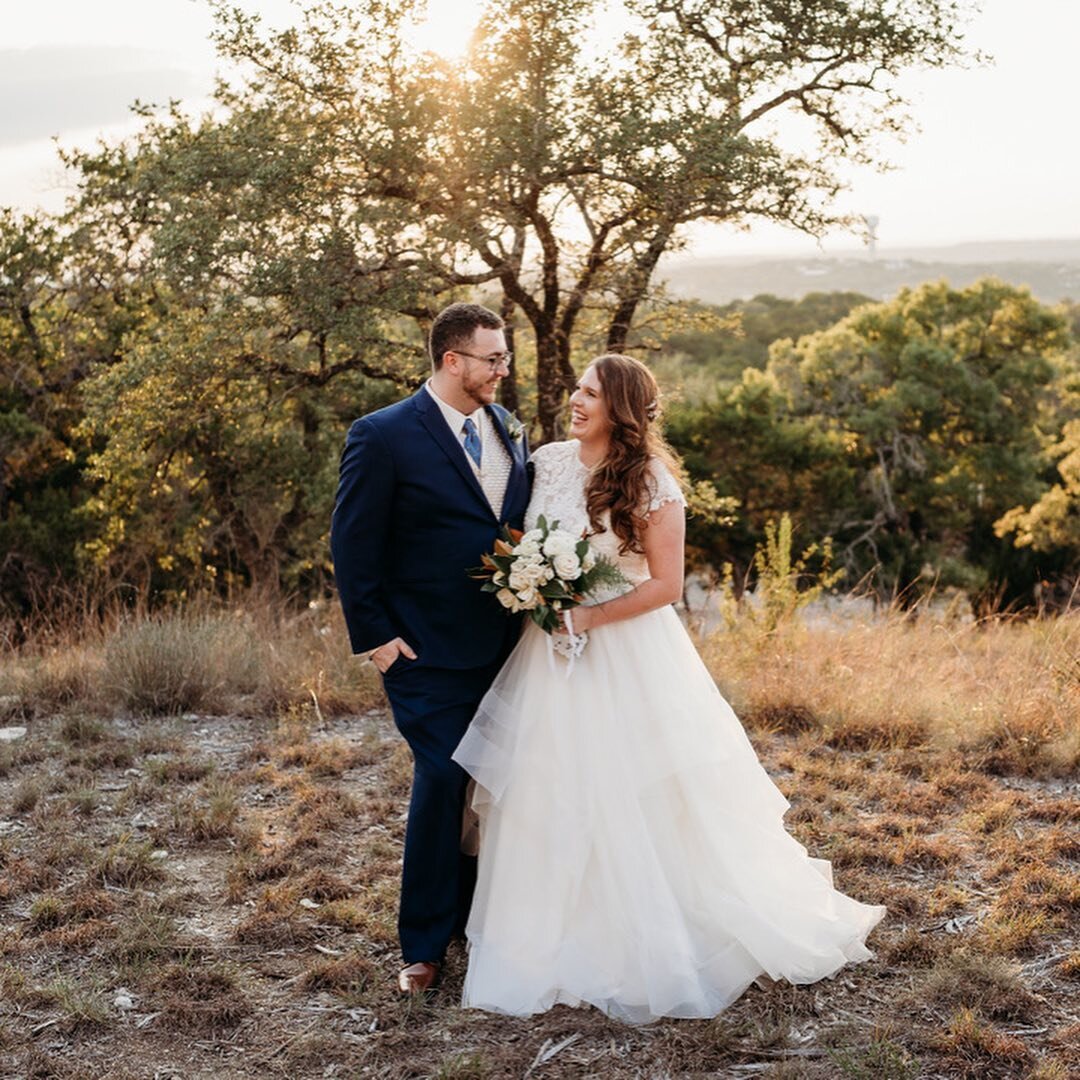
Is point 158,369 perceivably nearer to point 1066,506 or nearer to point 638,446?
point 638,446

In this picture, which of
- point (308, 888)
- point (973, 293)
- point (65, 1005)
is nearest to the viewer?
point (65, 1005)

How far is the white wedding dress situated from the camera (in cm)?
388

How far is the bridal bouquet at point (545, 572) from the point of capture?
3.82 m

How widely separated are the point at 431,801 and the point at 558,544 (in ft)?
3.19

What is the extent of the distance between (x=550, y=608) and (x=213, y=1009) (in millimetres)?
1650

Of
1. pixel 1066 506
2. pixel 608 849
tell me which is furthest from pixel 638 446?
pixel 1066 506

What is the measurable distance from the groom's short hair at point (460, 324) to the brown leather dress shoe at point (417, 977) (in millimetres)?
1994

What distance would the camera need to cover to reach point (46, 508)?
61.1 feet

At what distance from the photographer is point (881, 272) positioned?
8506cm

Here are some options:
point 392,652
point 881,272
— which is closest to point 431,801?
point 392,652

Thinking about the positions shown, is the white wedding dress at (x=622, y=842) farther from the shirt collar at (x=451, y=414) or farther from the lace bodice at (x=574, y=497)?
the shirt collar at (x=451, y=414)

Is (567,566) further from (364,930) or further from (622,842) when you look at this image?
(364,930)

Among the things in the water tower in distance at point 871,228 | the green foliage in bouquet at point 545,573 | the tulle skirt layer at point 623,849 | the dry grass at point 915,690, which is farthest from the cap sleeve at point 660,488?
the water tower in distance at point 871,228

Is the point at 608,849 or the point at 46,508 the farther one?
the point at 46,508
